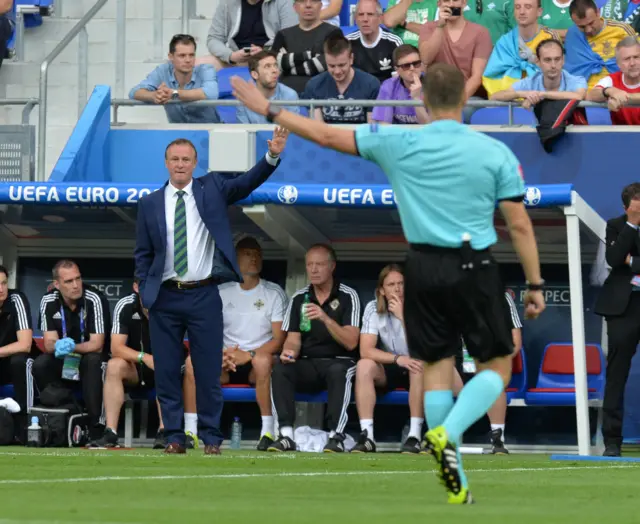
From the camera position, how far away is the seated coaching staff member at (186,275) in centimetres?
992

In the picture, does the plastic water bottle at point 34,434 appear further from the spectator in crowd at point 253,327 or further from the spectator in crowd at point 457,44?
the spectator in crowd at point 457,44

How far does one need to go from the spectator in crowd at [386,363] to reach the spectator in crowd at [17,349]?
109 inches

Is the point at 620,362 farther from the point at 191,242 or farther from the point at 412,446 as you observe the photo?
the point at 191,242

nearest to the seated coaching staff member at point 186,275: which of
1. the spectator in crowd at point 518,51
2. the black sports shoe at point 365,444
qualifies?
the black sports shoe at point 365,444

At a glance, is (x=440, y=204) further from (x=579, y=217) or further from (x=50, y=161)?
(x=50, y=161)

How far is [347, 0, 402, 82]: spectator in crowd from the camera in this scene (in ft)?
46.6

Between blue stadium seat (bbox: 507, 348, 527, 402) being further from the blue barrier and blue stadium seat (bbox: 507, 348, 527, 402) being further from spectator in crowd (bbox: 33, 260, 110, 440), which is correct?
spectator in crowd (bbox: 33, 260, 110, 440)

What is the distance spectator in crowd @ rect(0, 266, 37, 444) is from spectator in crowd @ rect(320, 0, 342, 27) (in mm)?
4741

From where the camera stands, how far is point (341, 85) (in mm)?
13500

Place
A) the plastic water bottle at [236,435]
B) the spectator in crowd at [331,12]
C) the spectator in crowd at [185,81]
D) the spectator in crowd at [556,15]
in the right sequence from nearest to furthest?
1. the plastic water bottle at [236,435]
2. the spectator in crowd at [185,81]
3. the spectator in crowd at [556,15]
4. the spectator in crowd at [331,12]

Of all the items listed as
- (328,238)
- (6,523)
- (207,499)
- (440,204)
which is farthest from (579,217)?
(6,523)

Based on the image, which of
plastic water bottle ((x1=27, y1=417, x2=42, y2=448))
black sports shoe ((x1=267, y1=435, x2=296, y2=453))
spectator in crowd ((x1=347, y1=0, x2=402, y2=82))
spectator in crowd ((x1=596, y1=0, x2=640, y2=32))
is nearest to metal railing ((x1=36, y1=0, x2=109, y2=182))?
plastic water bottle ((x1=27, y1=417, x2=42, y2=448))

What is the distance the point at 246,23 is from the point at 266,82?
2.13 meters

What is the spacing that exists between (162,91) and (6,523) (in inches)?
350
